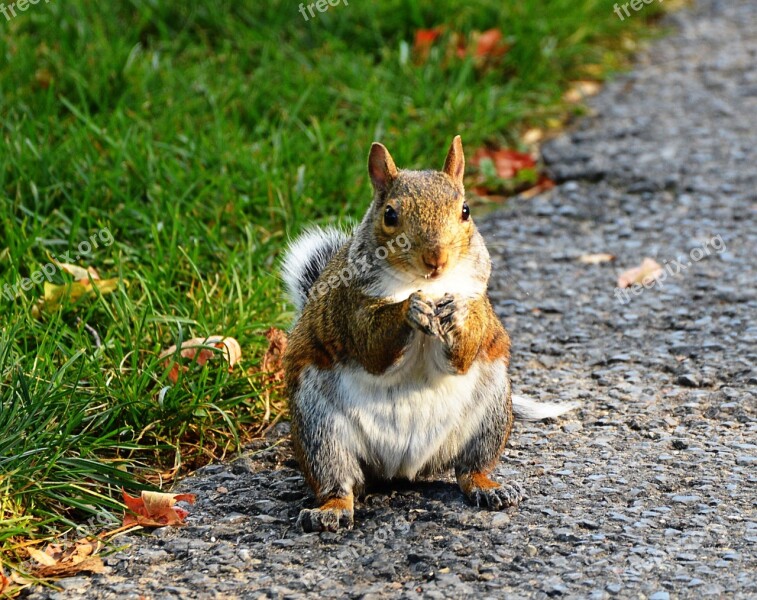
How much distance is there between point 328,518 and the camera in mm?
2836

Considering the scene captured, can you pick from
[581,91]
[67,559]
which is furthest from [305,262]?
[581,91]

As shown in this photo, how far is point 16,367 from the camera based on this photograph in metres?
3.16

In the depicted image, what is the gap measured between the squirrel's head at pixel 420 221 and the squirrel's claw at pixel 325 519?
0.61 m

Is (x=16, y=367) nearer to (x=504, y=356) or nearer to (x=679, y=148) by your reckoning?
(x=504, y=356)

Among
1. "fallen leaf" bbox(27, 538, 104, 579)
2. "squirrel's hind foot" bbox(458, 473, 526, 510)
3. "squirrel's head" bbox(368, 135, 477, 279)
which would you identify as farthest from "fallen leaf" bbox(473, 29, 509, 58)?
"fallen leaf" bbox(27, 538, 104, 579)

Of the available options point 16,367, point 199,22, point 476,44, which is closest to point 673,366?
point 16,367

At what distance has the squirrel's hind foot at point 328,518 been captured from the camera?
2.84 meters

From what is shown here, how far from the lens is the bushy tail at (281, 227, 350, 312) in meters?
3.35

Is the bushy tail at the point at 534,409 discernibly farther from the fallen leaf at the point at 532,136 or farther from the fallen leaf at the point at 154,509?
the fallen leaf at the point at 532,136

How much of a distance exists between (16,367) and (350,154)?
2.06 meters

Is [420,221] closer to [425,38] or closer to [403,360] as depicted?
[403,360]

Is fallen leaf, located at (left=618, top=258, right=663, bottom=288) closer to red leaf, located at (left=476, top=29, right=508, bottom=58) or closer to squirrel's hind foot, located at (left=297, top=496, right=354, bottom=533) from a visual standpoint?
red leaf, located at (left=476, top=29, right=508, bottom=58)

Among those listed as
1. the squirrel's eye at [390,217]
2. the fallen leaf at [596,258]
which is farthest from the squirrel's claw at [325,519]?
the fallen leaf at [596,258]

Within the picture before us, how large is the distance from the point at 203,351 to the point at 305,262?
0.45 metres
